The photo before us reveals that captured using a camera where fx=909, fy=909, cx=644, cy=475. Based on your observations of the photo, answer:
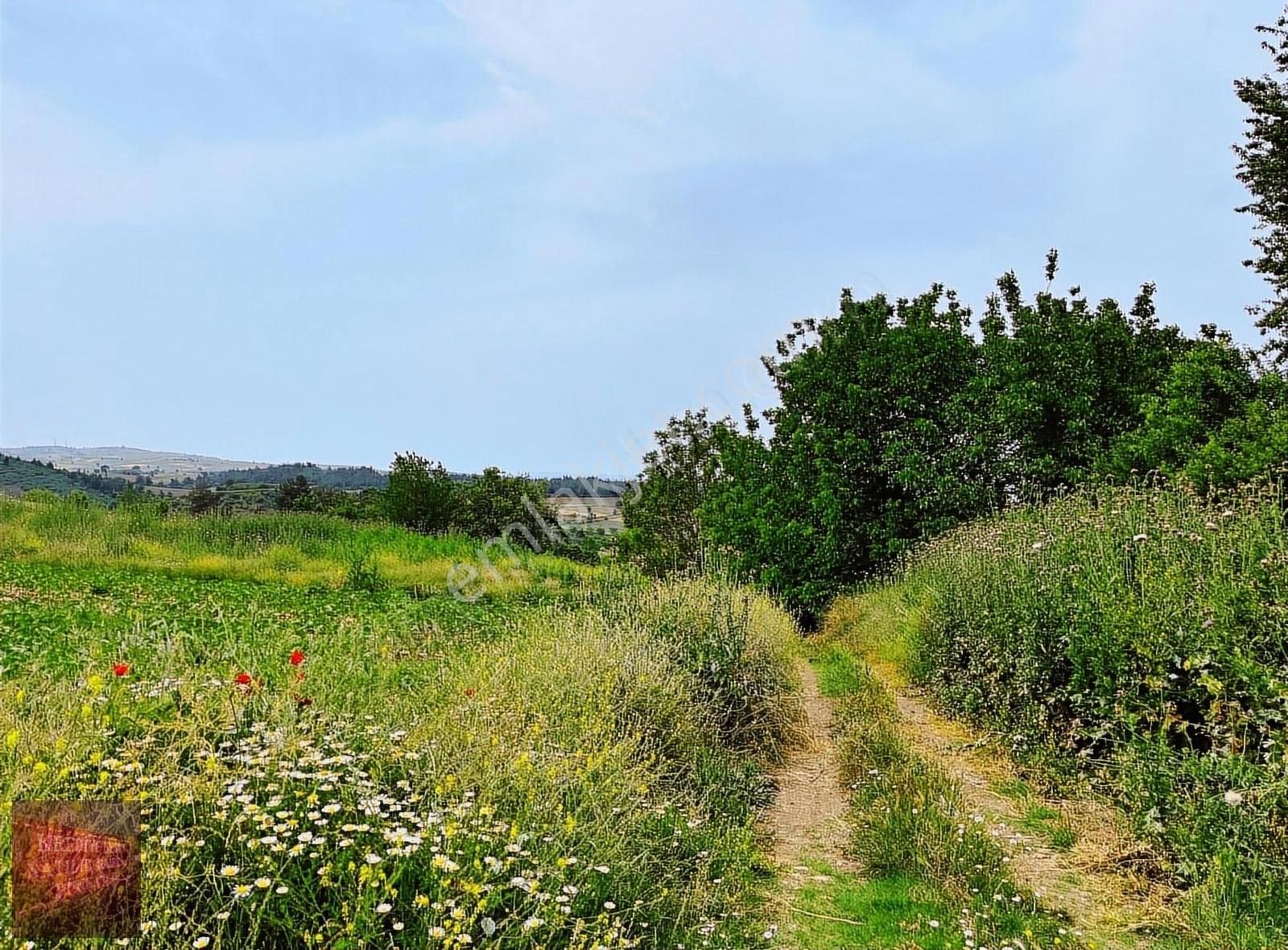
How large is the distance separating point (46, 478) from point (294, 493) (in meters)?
9.06

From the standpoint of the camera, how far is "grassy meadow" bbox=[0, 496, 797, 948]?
3.01 metres

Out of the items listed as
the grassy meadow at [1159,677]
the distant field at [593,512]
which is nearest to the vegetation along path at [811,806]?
the grassy meadow at [1159,677]

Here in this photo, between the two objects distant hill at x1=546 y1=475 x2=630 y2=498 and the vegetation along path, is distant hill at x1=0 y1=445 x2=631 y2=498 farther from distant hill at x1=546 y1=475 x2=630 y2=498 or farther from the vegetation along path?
the vegetation along path

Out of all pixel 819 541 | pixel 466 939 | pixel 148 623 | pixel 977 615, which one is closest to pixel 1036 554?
pixel 977 615

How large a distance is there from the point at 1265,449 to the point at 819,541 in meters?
7.36

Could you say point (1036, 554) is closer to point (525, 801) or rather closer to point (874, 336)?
point (525, 801)

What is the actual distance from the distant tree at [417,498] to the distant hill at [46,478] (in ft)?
25.7

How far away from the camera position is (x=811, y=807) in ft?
19.6

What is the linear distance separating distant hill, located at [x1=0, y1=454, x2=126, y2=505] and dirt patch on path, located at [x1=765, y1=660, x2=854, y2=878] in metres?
23.6

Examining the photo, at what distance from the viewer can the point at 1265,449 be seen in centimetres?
1032

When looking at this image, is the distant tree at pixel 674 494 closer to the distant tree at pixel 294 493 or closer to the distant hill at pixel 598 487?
the distant hill at pixel 598 487

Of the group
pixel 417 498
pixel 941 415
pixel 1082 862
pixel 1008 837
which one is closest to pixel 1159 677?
pixel 1082 862

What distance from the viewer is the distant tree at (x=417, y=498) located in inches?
1179

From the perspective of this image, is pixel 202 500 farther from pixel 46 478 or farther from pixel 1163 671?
pixel 1163 671
